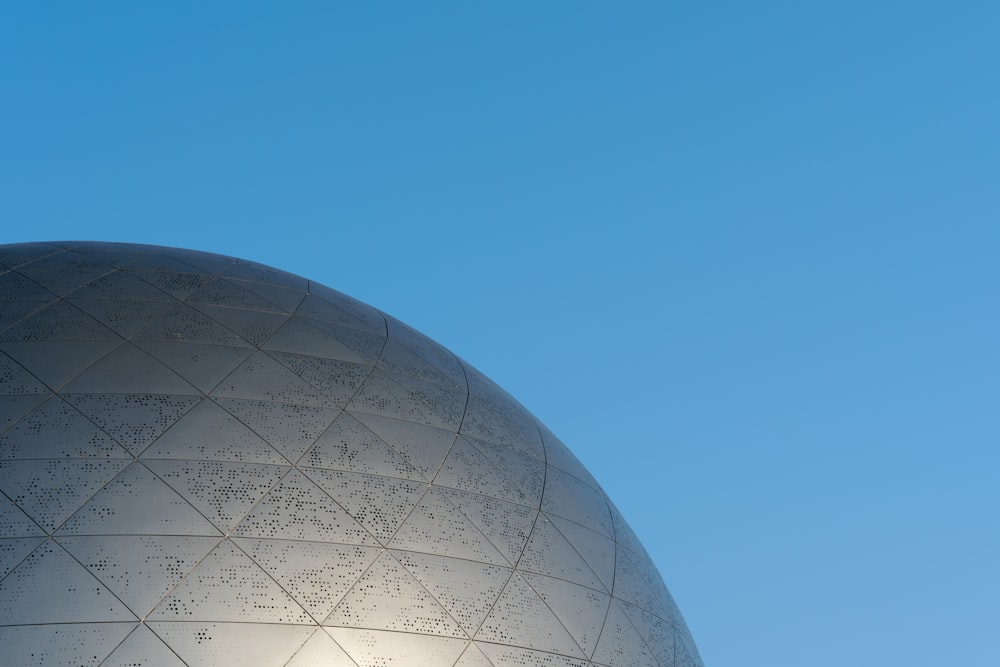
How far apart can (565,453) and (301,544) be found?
6652 mm

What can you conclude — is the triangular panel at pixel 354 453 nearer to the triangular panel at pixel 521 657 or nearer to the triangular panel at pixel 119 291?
the triangular panel at pixel 521 657

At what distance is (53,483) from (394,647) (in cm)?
428

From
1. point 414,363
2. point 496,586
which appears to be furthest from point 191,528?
point 414,363

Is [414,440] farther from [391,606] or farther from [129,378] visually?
[129,378]

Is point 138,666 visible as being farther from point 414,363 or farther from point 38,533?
point 414,363

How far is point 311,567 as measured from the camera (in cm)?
1357

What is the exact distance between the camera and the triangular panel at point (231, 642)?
12555 millimetres

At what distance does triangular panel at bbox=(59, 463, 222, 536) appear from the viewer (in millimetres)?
13312

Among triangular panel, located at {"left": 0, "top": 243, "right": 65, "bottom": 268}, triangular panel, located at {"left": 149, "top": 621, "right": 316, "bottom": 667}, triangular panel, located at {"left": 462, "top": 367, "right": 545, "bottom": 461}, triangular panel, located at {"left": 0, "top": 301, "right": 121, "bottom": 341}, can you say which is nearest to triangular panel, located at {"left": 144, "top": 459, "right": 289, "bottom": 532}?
triangular panel, located at {"left": 149, "top": 621, "right": 316, "bottom": 667}

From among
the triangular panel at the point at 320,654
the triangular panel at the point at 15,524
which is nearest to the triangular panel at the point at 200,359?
the triangular panel at the point at 15,524

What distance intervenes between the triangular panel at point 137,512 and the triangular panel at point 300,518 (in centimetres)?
50

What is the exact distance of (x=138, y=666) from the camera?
12.3 metres

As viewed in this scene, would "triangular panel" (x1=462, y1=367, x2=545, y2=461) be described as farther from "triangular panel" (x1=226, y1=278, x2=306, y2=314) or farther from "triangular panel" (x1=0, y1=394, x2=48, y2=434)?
"triangular panel" (x1=0, y1=394, x2=48, y2=434)

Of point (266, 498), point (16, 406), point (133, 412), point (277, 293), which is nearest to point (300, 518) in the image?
point (266, 498)
